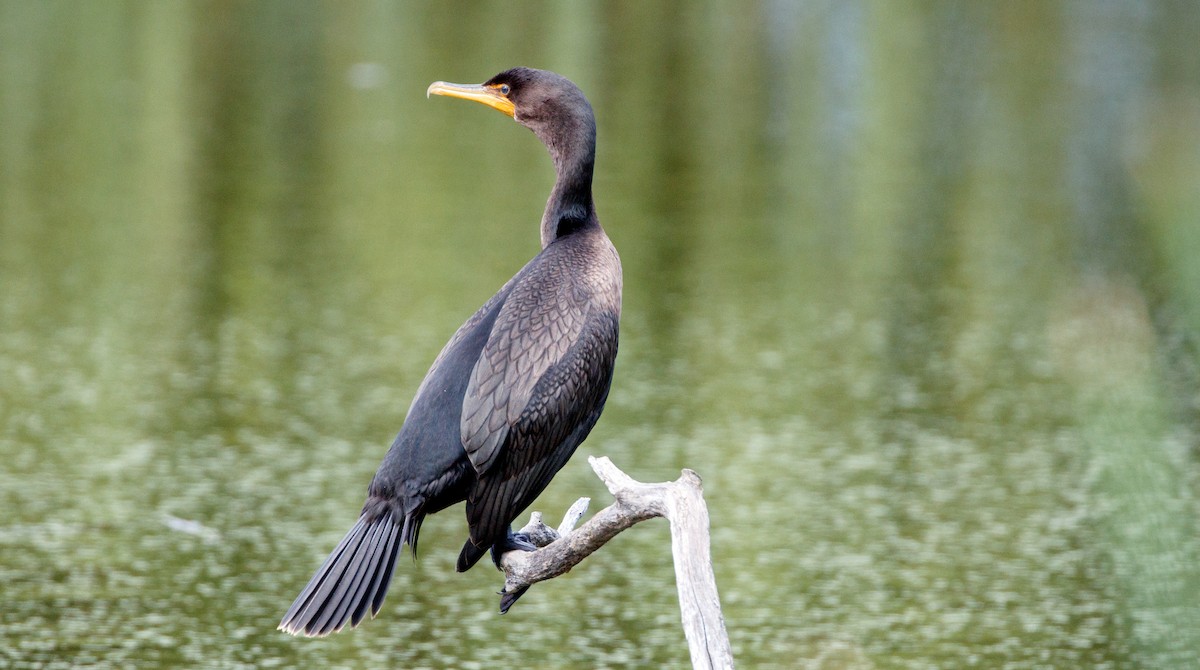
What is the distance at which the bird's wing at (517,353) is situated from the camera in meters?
4.25

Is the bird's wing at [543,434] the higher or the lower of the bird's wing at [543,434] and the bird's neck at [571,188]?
the lower

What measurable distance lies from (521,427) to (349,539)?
516 mm

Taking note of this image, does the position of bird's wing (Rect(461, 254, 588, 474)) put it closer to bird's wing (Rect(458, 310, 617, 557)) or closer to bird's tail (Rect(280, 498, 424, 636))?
bird's wing (Rect(458, 310, 617, 557))

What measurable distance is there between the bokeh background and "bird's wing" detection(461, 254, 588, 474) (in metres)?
1.29

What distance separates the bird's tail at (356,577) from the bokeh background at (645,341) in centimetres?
172

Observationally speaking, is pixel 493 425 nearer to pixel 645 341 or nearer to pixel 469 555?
pixel 469 555

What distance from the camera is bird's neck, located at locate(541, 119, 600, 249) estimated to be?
462cm

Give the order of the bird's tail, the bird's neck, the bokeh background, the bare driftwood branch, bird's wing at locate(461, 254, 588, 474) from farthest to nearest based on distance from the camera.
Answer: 1. the bokeh background
2. the bird's neck
3. bird's wing at locate(461, 254, 588, 474)
4. the bird's tail
5. the bare driftwood branch

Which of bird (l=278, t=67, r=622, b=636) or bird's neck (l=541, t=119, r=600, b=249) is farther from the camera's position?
bird's neck (l=541, t=119, r=600, b=249)

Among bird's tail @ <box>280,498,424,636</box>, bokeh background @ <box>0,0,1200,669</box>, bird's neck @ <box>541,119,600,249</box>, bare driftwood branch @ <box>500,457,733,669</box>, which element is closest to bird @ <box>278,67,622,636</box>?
bird's tail @ <box>280,498,424,636</box>

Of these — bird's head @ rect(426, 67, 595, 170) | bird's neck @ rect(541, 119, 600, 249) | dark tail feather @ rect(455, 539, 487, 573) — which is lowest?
dark tail feather @ rect(455, 539, 487, 573)

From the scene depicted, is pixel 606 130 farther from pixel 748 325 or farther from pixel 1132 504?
pixel 1132 504

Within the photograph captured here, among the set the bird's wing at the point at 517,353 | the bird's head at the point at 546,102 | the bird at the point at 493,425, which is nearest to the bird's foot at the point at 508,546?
the bird at the point at 493,425

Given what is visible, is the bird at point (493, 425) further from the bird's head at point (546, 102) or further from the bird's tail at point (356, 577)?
the bird's head at point (546, 102)
